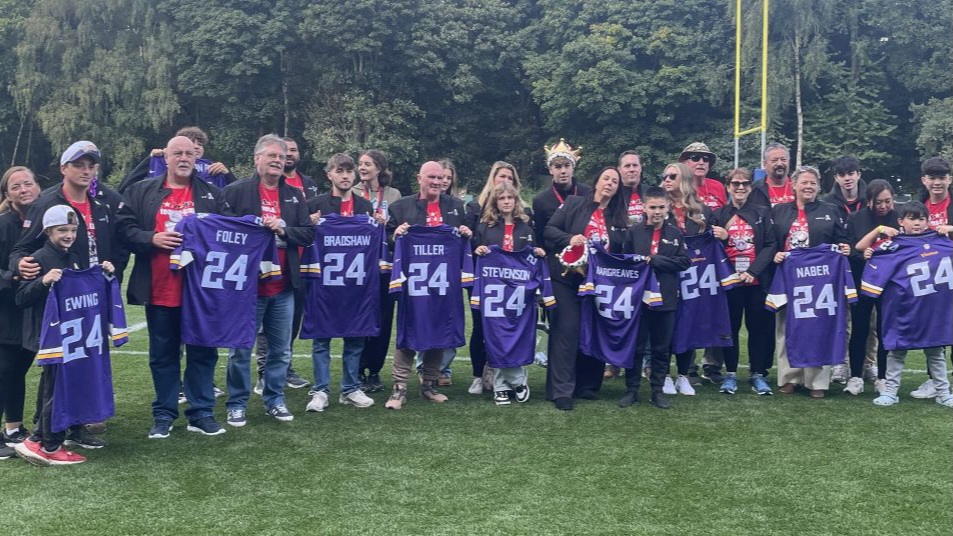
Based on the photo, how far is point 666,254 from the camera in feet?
23.1

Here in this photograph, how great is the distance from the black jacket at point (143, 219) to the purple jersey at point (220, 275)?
0.20 metres

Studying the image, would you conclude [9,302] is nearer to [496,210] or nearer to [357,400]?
[357,400]

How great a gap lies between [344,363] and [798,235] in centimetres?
414

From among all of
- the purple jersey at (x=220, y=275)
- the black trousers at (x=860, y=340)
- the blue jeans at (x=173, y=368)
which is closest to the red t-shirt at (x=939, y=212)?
the black trousers at (x=860, y=340)

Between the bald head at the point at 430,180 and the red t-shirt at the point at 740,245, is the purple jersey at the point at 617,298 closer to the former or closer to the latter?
the red t-shirt at the point at 740,245

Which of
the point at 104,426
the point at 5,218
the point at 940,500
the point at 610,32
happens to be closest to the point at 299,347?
the point at 104,426

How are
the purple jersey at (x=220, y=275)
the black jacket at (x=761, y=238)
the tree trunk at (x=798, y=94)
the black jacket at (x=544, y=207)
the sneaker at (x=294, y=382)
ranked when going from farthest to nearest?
the tree trunk at (x=798, y=94) → the sneaker at (x=294, y=382) → the black jacket at (x=544, y=207) → the black jacket at (x=761, y=238) → the purple jersey at (x=220, y=275)

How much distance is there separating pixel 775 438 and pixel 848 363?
8.55ft

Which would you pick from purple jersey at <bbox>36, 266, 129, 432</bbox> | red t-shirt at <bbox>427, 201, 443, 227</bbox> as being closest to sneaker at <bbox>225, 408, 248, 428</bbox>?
purple jersey at <bbox>36, 266, 129, 432</bbox>

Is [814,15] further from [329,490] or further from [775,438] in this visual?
[329,490]

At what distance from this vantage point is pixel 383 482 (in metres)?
5.06

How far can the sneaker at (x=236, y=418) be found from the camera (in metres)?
6.41

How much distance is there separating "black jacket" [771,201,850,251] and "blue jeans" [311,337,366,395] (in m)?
3.84

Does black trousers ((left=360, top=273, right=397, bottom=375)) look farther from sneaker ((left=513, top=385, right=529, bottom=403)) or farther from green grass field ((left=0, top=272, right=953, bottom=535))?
sneaker ((left=513, top=385, right=529, bottom=403))
